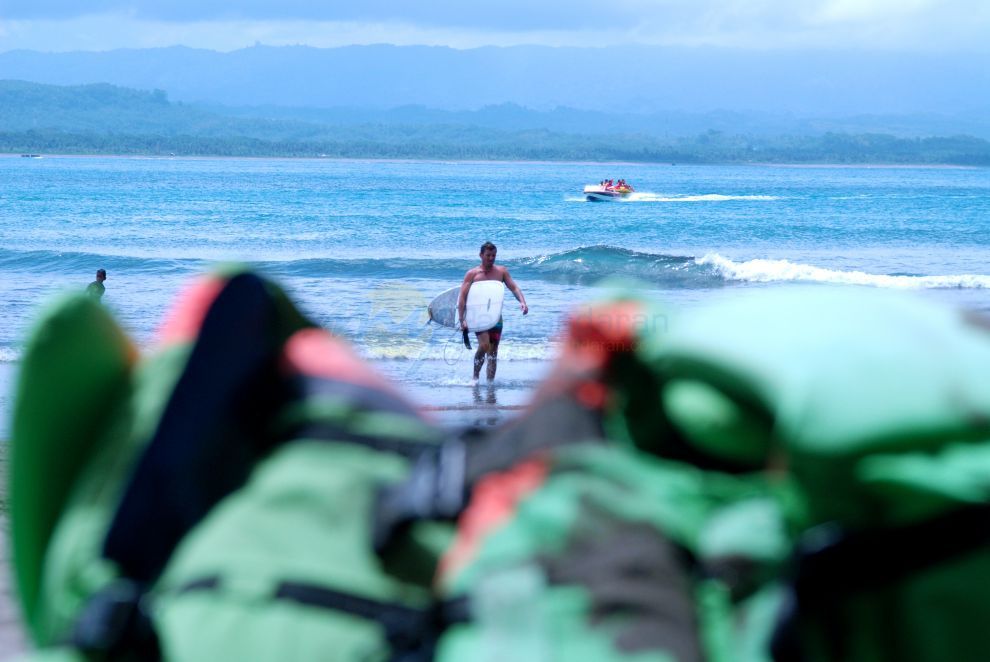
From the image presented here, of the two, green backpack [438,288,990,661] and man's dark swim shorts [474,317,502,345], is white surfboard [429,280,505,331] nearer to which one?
man's dark swim shorts [474,317,502,345]

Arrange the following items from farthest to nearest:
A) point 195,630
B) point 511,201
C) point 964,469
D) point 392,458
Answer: point 511,201 < point 392,458 < point 195,630 < point 964,469

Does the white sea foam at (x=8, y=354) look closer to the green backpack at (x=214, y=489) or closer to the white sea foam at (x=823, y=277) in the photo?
the green backpack at (x=214, y=489)

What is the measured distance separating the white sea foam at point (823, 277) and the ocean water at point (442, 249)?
0.07 meters

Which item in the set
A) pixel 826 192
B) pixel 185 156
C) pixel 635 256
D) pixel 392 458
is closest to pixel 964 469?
pixel 392 458

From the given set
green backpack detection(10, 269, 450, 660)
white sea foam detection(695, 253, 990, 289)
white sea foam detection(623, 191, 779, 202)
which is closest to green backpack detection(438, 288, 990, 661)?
green backpack detection(10, 269, 450, 660)

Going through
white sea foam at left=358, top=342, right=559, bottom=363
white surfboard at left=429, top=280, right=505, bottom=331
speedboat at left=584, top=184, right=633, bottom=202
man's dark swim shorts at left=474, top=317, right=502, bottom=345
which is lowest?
speedboat at left=584, top=184, right=633, bottom=202

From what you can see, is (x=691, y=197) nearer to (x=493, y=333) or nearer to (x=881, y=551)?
(x=493, y=333)

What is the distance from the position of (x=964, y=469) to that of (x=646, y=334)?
17.9 inches

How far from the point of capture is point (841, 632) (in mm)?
1083

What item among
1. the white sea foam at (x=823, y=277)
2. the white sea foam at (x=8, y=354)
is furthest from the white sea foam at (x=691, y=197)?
the white sea foam at (x=8, y=354)

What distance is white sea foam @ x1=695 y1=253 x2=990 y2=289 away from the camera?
80.7 feet

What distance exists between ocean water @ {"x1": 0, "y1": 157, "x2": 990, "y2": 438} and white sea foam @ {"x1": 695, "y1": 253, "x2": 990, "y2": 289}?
74 mm

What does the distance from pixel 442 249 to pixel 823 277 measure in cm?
1216

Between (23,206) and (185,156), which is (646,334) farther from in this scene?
(185,156)
